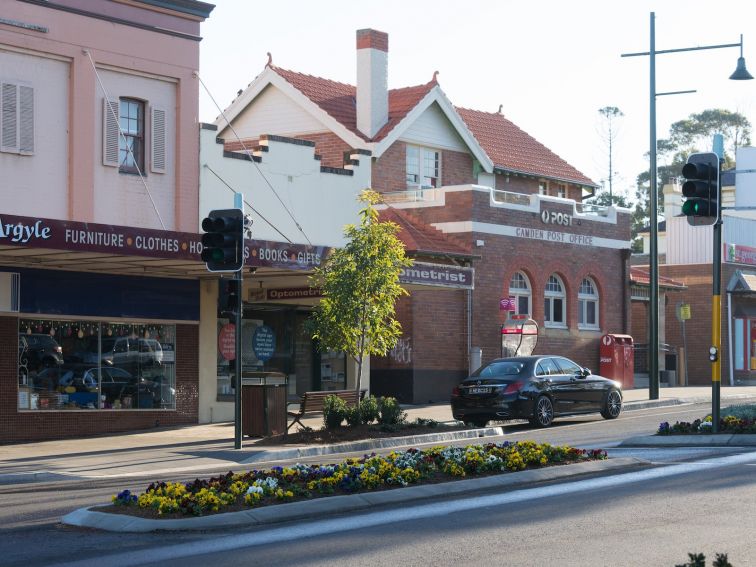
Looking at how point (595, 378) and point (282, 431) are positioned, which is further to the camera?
point (595, 378)

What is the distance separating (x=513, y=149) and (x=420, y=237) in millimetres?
10099

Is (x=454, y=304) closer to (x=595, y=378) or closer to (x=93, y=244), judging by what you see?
(x=595, y=378)

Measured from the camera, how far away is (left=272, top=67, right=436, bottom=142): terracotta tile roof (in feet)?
120

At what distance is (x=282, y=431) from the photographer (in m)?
23.2

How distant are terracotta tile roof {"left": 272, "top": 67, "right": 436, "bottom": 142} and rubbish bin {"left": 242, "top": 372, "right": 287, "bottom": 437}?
46.8ft

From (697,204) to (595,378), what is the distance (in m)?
8.76

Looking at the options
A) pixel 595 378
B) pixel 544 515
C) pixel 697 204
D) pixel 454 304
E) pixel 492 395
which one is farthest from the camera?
pixel 454 304

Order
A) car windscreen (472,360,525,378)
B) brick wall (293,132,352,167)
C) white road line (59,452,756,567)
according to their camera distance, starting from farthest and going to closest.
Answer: brick wall (293,132,352,167)
car windscreen (472,360,525,378)
white road line (59,452,756,567)

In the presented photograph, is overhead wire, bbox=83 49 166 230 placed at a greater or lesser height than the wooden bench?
greater

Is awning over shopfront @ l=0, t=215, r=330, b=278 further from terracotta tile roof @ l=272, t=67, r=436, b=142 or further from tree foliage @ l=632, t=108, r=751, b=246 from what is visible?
tree foliage @ l=632, t=108, r=751, b=246

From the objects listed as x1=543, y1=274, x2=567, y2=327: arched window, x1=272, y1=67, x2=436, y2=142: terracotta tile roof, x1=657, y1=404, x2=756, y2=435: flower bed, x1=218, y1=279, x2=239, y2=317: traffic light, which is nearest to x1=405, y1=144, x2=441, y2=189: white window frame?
x1=272, y1=67, x2=436, y2=142: terracotta tile roof

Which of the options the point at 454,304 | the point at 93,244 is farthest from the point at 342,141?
the point at 93,244

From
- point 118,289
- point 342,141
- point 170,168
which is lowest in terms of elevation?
point 118,289

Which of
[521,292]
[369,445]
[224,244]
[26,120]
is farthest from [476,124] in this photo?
[224,244]
